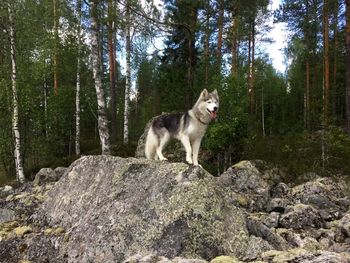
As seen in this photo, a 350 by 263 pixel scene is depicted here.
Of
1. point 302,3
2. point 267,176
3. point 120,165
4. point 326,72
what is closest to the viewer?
point 120,165

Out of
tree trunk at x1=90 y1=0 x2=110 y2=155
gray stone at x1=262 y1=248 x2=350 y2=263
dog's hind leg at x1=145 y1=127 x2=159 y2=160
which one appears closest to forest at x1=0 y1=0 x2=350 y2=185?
tree trunk at x1=90 y1=0 x2=110 y2=155

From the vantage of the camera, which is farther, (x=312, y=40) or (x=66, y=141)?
(x=312, y=40)

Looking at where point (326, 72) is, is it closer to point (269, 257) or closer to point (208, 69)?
point (208, 69)

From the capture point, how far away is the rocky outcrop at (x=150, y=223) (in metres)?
5.96

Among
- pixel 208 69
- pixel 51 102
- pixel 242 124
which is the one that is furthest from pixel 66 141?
pixel 242 124

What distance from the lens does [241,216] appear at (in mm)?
6863

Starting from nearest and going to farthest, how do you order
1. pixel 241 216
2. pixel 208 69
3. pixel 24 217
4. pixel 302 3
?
pixel 241 216, pixel 24 217, pixel 208 69, pixel 302 3

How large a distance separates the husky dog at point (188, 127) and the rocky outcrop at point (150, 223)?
1.07 metres

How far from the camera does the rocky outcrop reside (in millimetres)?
5965

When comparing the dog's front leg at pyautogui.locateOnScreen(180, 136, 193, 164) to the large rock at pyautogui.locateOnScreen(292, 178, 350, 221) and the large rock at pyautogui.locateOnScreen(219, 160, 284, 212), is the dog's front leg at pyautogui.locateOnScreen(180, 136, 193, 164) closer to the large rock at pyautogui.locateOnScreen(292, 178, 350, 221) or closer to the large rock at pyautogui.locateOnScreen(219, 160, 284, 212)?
the large rock at pyautogui.locateOnScreen(219, 160, 284, 212)

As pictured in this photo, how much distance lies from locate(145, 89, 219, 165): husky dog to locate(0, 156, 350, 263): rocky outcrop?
42.2 inches

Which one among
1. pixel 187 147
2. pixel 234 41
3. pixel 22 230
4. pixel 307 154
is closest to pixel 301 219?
pixel 187 147

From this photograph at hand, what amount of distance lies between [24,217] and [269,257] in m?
6.91

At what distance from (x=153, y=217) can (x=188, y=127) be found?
96.5 inches
